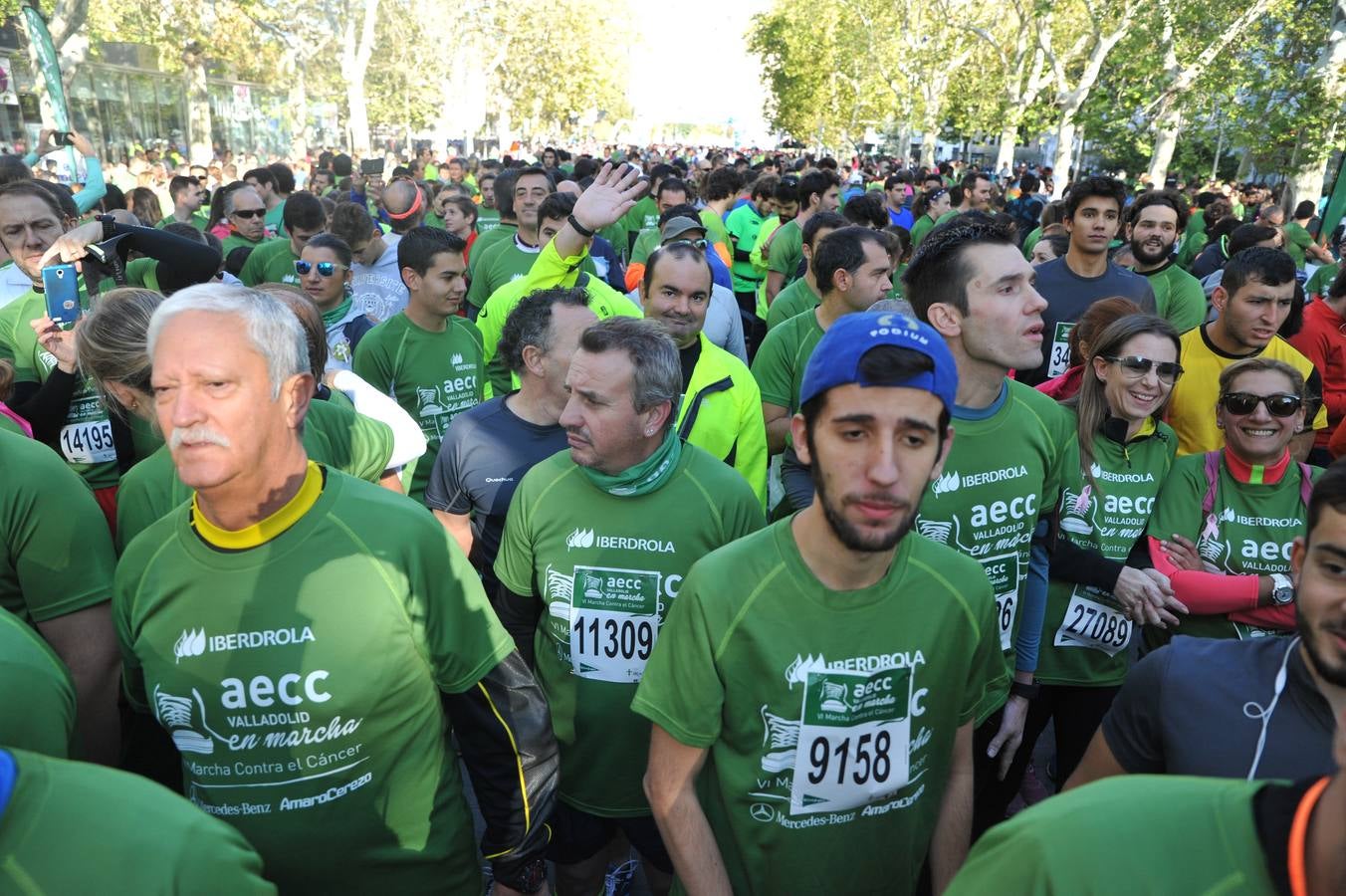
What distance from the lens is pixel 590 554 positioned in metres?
2.84

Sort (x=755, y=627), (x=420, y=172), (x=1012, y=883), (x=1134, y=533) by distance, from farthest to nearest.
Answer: (x=420, y=172)
(x=1134, y=533)
(x=755, y=627)
(x=1012, y=883)

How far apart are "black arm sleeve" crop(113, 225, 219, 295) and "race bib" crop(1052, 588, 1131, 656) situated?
396 cm

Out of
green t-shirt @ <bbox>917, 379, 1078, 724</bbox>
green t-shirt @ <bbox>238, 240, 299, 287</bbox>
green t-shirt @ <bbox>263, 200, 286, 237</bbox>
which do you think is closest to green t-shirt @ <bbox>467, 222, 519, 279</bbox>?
green t-shirt @ <bbox>238, 240, 299, 287</bbox>

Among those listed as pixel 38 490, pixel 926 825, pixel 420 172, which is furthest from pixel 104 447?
pixel 420 172

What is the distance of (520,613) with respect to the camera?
3.04m

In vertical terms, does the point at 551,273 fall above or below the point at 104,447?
above

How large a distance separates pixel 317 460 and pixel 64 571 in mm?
819

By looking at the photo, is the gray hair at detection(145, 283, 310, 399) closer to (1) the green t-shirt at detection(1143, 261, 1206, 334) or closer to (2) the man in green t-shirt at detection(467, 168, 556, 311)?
(2) the man in green t-shirt at detection(467, 168, 556, 311)

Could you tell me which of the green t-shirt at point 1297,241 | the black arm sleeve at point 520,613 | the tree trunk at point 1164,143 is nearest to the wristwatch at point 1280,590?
the black arm sleeve at point 520,613

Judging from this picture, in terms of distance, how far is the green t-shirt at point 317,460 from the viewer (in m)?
2.75

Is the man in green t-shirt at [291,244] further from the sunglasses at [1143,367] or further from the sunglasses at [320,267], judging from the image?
the sunglasses at [1143,367]

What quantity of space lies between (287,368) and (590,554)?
3.56 feet

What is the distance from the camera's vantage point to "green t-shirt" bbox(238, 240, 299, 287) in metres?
7.21

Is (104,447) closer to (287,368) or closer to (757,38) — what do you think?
(287,368)
